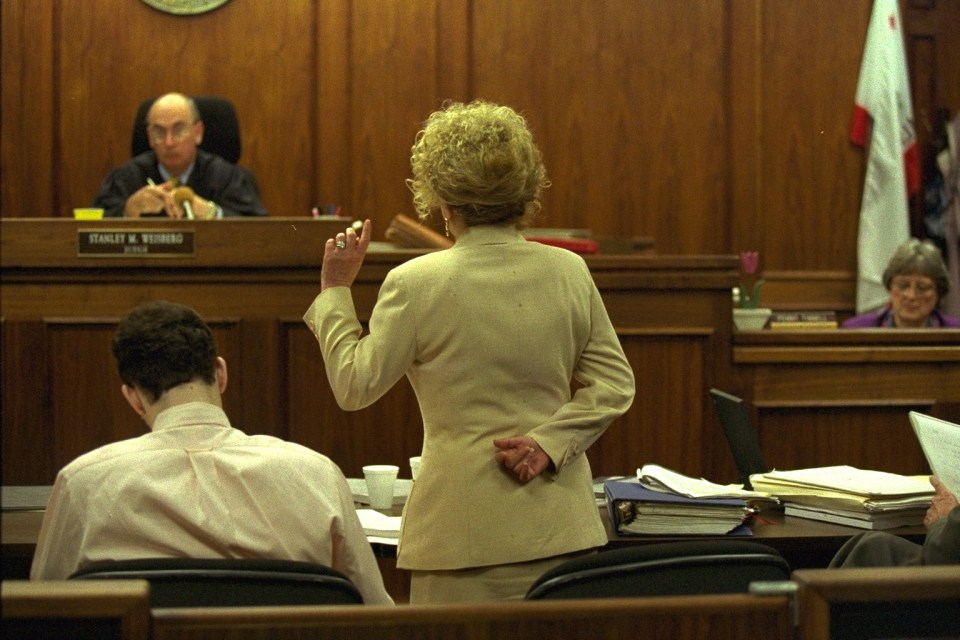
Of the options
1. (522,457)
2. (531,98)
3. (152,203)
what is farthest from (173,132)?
(522,457)

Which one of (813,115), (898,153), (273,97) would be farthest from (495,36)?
(898,153)

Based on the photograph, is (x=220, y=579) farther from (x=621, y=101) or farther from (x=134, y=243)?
(x=621, y=101)

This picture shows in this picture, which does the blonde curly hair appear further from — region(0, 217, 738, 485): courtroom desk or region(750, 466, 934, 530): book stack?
region(0, 217, 738, 485): courtroom desk

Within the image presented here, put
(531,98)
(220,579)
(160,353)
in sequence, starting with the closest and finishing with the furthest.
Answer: (220,579) < (160,353) < (531,98)

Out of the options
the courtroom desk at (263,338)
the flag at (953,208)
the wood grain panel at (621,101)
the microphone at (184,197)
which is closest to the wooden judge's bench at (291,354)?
the courtroom desk at (263,338)

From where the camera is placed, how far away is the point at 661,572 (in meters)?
1.50

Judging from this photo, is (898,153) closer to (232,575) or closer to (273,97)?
(273,97)

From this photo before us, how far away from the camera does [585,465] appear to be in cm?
198

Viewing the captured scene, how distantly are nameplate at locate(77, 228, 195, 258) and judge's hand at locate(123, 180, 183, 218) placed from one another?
401mm

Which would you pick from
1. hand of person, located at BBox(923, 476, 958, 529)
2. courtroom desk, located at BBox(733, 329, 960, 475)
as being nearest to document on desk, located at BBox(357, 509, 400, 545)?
hand of person, located at BBox(923, 476, 958, 529)

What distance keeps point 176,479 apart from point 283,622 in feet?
1.97

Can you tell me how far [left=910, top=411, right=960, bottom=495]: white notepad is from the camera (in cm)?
213

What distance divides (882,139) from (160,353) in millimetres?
5018

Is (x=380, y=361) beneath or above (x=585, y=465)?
above
